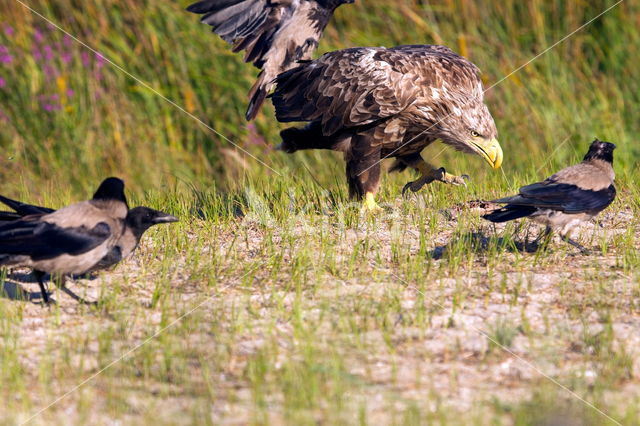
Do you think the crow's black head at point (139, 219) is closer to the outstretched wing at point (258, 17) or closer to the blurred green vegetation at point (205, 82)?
the outstretched wing at point (258, 17)

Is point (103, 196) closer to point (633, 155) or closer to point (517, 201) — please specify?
point (517, 201)

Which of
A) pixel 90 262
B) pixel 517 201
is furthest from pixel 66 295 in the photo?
pixel 517 201

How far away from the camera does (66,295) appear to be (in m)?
4.69

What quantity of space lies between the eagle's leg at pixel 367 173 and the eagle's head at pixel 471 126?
506 millimetres

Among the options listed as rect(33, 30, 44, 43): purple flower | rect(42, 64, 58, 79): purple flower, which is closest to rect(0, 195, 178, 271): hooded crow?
rect(42, 64, 58, 79): purple flower

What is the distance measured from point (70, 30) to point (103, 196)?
477 centimetres

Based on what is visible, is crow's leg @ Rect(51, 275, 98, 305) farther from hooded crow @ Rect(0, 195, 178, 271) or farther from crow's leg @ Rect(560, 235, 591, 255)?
crow's leg @ Rect(560, 235, 591, 255)

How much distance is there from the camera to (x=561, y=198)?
16.3ft

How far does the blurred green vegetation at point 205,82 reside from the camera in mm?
8539

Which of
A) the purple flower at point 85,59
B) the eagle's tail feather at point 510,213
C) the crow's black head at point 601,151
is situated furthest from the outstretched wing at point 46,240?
the purple flower at point 85,59

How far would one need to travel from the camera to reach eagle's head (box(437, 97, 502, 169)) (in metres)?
6.19

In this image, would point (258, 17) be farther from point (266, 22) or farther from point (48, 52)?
point (48, 52)

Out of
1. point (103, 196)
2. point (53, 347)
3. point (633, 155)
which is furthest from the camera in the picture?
point (633, 155)

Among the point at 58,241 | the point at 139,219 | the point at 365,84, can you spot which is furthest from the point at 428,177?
the point at 58,241
